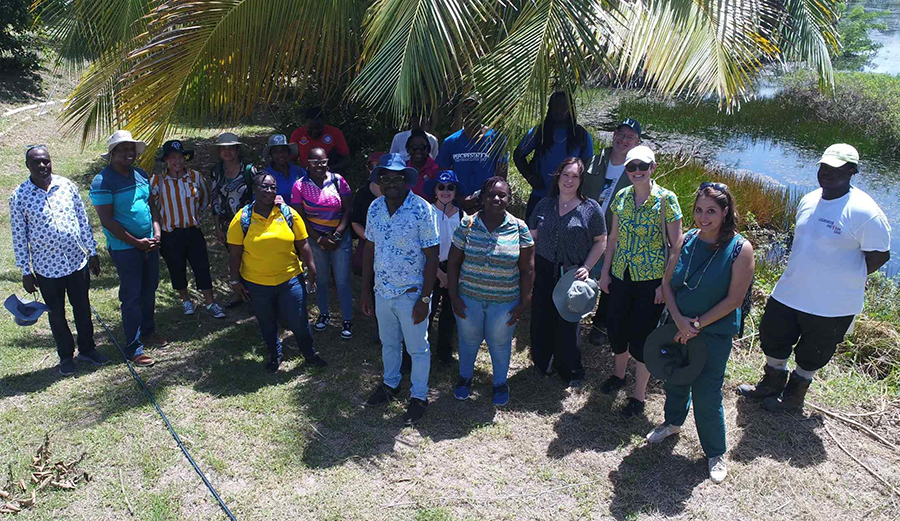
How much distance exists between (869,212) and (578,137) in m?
2.17

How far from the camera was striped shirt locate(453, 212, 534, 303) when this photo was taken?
4305 mm

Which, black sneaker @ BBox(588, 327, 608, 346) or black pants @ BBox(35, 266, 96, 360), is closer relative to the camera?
black pants @ BBox(35, 266, 96, 360)

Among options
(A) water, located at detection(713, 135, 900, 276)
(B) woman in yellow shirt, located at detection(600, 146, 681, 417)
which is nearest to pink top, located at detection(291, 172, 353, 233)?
(B) woman in yellow shirt, located at detection(600, 146, 681, 417)

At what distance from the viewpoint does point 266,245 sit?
15.5ft

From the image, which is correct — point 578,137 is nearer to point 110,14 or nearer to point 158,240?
point 158,240

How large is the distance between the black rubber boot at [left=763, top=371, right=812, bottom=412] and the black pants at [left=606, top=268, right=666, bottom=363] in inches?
41.6

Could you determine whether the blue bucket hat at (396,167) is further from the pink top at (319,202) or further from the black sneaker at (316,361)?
the black sneaker at (316,361)

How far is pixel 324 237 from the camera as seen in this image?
5359 millimetres

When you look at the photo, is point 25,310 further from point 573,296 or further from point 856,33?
point 856,33

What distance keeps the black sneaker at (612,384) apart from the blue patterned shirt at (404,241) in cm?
166

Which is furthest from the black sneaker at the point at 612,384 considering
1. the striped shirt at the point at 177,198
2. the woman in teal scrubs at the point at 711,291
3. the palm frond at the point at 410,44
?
A: the striped shirt at the point at 177,198

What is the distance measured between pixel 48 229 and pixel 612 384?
13.8 ft

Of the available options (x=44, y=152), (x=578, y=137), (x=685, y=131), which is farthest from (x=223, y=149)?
(x=685, y=131)

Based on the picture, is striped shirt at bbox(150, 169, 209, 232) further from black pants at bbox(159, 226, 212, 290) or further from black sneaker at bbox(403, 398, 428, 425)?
black sneaker at bbox(403, 398, 428, 425)
